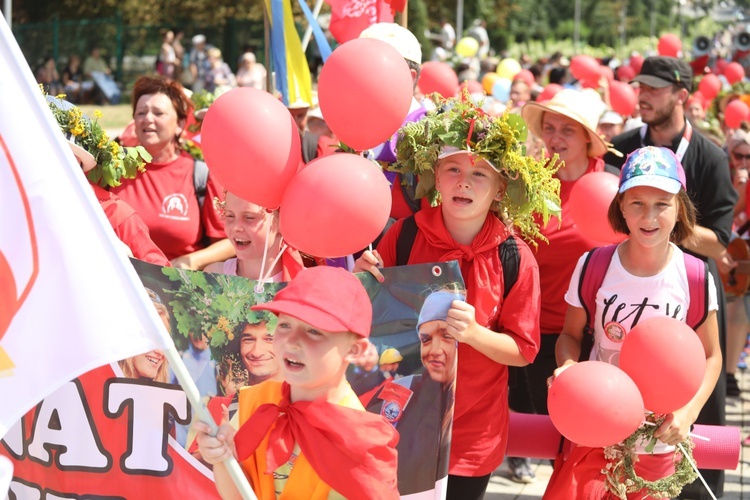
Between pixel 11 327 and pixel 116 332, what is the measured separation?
26cm

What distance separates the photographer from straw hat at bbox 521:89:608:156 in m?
5.38

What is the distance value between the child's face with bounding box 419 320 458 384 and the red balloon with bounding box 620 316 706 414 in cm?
60

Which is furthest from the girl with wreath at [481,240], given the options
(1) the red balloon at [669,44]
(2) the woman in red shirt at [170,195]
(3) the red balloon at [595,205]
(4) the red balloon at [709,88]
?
(1) the red balloon at [669,44]

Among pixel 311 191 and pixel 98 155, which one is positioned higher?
pixel 311 191

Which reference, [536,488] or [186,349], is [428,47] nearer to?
[536,488]

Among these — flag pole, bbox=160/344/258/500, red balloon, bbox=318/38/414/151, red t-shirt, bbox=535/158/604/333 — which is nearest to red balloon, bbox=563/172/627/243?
red t-shirt, bbox=535/158/604/333

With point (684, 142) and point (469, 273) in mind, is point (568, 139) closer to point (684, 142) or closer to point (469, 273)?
point (684, 142)

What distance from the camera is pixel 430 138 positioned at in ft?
12.8

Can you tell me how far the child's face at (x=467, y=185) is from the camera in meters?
3.81

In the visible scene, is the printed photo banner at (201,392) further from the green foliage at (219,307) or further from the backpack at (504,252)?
the backpack at (504,252)

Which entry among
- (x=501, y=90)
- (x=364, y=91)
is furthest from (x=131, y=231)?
(x=501, y=90)

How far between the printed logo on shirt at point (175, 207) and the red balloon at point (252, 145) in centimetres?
196

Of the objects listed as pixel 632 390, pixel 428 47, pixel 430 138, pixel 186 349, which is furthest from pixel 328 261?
pixel 428 47

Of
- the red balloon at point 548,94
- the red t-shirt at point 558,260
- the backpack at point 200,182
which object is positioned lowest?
the red balloon at point 548,94
